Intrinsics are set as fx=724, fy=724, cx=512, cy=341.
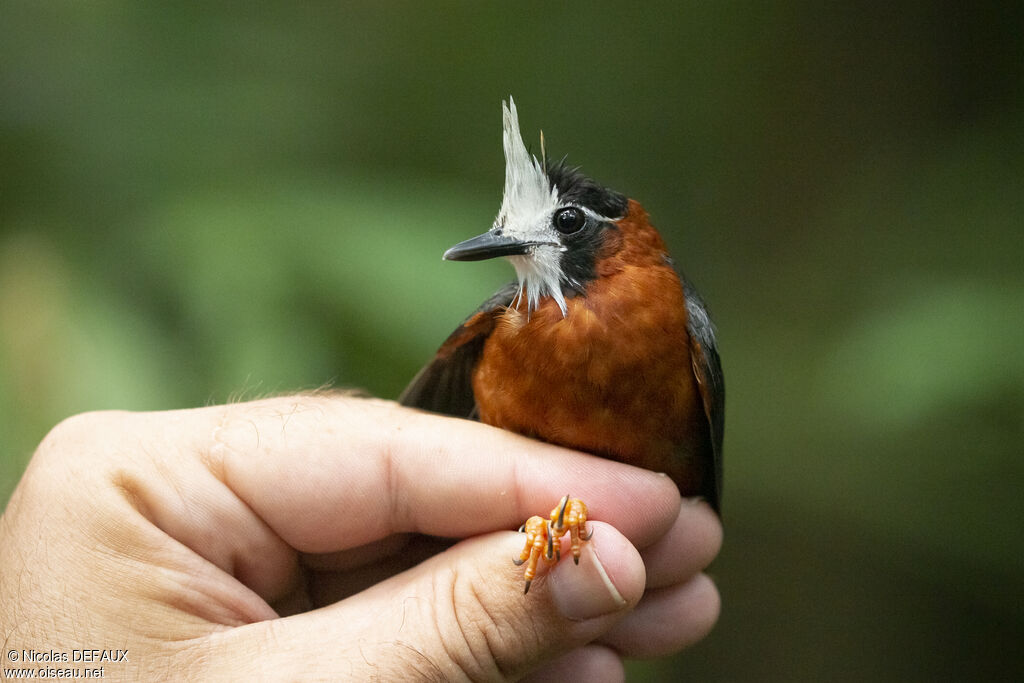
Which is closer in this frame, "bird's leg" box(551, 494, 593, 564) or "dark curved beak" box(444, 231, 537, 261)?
"bird's leg" box(551, 494, 593, 564)

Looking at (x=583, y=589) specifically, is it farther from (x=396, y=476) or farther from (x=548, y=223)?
(x=548, y=223)

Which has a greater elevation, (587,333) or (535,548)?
(587,333)

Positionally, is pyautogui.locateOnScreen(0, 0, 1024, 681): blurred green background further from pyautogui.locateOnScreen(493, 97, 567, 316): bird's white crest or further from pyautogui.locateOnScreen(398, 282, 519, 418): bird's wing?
pyautogui.locateOnScreen(493, 97, 567, 316): bird's white crest

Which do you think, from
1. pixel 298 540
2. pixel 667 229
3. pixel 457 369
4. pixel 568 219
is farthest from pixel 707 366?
pixel 667 229

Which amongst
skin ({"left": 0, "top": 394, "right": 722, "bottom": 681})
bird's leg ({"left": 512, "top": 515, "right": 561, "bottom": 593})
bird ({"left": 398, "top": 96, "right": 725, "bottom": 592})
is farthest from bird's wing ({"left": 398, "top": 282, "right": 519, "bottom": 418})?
bird's leg ({"left": 512, "top": 515, "right": 561, "bottom": 593})

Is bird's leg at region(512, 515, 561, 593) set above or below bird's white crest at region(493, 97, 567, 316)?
below

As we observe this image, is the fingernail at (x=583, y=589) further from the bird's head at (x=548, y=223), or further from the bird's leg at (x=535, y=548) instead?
the bird's head at (x=548, y=223)

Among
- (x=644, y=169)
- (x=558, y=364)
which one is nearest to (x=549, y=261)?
(x=558, y=364)
